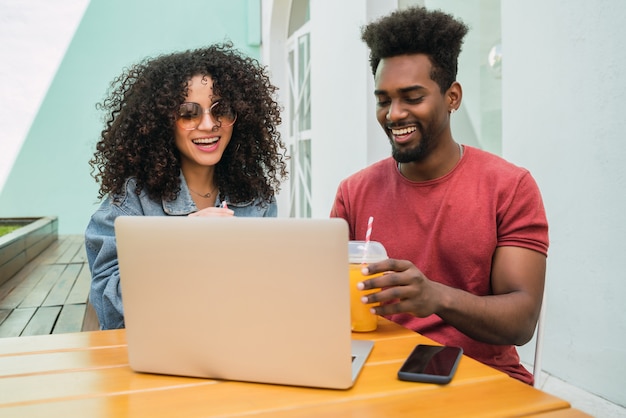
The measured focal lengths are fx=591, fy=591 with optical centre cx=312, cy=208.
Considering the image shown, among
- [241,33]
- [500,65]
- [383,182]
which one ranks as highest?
[241,33]

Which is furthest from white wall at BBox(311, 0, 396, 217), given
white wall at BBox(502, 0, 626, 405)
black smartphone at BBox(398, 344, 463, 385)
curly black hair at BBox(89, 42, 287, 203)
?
black smartphone at BBox(398, 344, 463, 385)

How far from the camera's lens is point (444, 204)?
1.59 meters

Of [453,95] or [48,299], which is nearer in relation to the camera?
[453,95]

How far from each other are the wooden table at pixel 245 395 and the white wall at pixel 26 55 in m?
7.69

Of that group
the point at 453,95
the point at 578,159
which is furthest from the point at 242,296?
the point at 578,159

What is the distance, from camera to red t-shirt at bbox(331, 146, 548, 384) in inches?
58.7

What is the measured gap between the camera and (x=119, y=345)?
1.20 meters

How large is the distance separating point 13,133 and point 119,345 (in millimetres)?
7711

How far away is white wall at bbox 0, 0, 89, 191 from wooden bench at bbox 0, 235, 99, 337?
9.59 ft

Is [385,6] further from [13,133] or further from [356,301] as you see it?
[13,133]

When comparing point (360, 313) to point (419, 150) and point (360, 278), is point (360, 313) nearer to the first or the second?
point (360, 278)

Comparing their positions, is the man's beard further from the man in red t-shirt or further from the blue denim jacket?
the blue denim jacket

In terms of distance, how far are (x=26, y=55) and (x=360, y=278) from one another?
8240 mm

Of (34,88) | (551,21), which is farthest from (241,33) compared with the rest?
(551,21)
